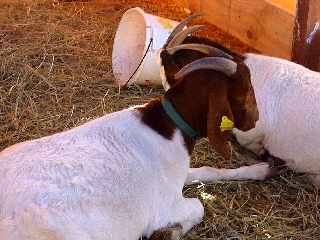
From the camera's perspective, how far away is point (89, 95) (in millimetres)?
5227

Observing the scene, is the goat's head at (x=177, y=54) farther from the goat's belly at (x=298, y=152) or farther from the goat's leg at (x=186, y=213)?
the goat's belly at (x=298, y=152)

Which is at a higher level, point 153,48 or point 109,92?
point 153,48

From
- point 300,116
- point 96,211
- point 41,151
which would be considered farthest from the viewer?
point 300,116

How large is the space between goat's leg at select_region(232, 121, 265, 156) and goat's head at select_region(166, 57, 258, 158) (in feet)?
3.07

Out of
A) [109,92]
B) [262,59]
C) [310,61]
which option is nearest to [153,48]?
[109,92]

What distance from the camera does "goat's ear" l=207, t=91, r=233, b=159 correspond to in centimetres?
307

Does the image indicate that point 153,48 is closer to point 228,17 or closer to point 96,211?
point 228,17

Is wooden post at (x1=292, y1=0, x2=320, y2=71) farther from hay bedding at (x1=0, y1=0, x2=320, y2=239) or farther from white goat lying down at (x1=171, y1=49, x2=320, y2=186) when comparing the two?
hay bedding at (x1=0, y1=0, x2=320, y2=239)

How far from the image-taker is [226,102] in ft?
10.2

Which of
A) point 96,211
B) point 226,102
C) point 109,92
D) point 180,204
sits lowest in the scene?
point 109,92

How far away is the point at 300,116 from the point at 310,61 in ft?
3.69

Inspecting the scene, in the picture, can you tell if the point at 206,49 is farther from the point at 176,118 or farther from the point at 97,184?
the point at 97,184

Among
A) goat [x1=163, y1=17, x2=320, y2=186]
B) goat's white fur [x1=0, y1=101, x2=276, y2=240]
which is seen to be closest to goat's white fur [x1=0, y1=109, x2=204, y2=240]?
goat's white fur [x1=0, y1=101, x2=276, y2=240]

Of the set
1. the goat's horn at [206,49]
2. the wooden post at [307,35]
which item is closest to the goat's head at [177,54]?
the goat's horn at [206,49]
